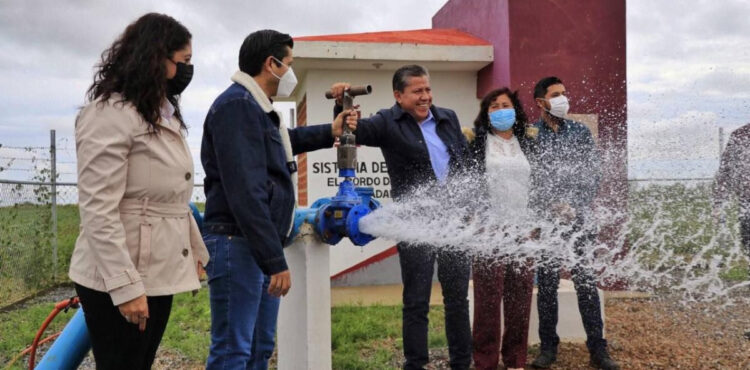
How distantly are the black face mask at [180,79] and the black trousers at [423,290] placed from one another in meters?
1.50

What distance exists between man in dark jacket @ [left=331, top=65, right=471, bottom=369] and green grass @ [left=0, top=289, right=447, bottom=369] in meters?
0.89

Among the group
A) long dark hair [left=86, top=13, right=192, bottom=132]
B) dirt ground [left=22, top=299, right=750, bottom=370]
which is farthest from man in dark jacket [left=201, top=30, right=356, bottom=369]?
dirt ground [left=22, top=299, right=750, bottom=370]

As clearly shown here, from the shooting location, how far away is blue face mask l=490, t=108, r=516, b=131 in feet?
12.4

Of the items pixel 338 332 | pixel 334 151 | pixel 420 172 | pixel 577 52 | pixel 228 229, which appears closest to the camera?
pixel 228 229

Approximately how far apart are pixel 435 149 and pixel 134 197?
6.06ft

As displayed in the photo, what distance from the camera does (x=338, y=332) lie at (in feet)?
16.2

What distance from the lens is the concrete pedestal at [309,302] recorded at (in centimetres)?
332

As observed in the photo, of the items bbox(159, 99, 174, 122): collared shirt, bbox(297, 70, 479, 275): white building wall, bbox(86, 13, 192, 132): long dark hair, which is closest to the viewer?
bbox(86, 13, 192, 132): long dark hair

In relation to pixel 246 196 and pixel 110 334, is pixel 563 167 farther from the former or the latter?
pixel 110 334

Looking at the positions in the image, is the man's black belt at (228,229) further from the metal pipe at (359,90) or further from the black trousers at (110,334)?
the metal pipe at (359,90)

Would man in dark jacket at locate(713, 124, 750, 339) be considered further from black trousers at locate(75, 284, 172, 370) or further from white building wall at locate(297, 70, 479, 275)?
black trousers at locate(75, 284, 172, 370)

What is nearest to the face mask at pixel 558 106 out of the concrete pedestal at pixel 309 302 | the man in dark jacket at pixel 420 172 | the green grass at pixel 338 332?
the man in dark jacket at pixel 420 172

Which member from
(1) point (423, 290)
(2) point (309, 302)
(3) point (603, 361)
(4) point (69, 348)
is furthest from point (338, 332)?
(4) point (69, 348)

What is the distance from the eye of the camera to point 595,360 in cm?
401
